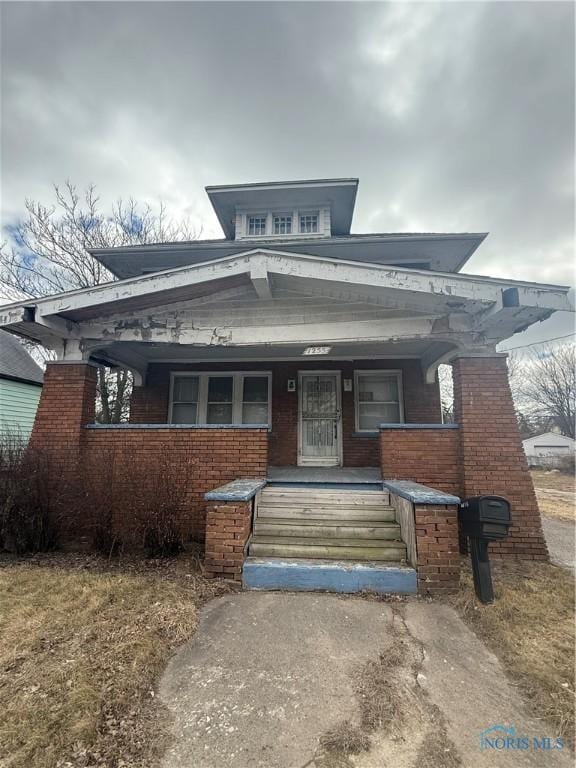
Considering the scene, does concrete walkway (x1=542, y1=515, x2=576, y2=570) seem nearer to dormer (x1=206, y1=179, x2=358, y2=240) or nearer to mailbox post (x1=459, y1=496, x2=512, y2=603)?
mailbox post (x1=459, y1=496, x2=512, y2=603)

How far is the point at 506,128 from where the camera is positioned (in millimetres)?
8109

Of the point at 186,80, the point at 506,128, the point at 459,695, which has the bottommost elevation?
the point at 459,695

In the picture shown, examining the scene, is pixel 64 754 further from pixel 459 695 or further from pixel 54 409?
pixel 54 409

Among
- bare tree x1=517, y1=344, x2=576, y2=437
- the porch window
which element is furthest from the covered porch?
bare tree x1=517, y1=344, x2=576, y2=437

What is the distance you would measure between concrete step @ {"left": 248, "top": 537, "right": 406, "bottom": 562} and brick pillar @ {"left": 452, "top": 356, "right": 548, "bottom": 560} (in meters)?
1.59

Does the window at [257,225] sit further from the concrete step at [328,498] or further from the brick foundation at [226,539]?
the brick foundation at [226,539]

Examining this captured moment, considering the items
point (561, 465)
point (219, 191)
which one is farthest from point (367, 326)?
point (561, 465)

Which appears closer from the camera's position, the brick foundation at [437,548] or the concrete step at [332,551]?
the brick foundation at [437,548]

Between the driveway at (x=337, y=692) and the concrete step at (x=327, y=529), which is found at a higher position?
the concrete step at (x=327, y=529)

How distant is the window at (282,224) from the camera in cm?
909

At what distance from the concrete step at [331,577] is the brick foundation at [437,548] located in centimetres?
15

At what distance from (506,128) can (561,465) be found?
66.0ft

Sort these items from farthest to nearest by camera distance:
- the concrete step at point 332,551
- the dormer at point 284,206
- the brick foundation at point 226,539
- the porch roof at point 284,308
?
the dormer at point 284,206
the porch roof at point 284,308
the concrete step at point 332,551
the brick foundation at point 226,539

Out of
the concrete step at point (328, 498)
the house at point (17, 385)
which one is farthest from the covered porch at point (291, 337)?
the house at point (17, 385)
